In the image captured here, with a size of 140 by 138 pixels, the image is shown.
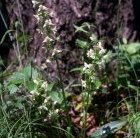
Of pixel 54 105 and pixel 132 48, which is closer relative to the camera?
pixel 54 105

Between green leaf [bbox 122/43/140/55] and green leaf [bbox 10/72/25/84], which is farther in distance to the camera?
green leaf [bbox 122/43/140/55]

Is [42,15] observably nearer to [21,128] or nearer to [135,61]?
[21,128]

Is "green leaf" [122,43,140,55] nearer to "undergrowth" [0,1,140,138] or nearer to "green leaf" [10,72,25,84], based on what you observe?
"undergrowth" [0,1,140,138]

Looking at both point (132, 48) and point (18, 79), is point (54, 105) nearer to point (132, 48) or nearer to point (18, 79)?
point (18, 79)

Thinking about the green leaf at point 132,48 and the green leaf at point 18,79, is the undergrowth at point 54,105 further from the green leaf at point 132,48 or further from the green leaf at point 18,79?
the green leaf at point 132,48

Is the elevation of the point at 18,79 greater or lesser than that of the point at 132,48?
greater

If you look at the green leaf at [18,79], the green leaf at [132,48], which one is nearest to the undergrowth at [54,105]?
the green leaf at [18,79]

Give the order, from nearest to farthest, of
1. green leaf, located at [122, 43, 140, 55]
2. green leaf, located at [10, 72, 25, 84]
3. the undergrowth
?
1. the undergrowth
2. green leaf, located at [10, 72, 25, 84]
3. green leaf, located at [122, 43, 140, 55]

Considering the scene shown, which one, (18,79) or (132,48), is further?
(132,48)

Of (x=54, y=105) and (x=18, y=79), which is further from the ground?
(x=18, y=79)

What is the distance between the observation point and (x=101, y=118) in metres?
3.11

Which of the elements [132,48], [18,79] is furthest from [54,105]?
[132,48]

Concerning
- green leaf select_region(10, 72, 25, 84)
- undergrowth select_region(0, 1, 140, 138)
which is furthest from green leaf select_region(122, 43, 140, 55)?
green leaf select_region(10, 72, 25, 84)

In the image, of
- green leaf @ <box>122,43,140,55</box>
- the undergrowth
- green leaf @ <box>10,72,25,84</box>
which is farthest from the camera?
green leaf @ <box>122,43,140,55</box>
